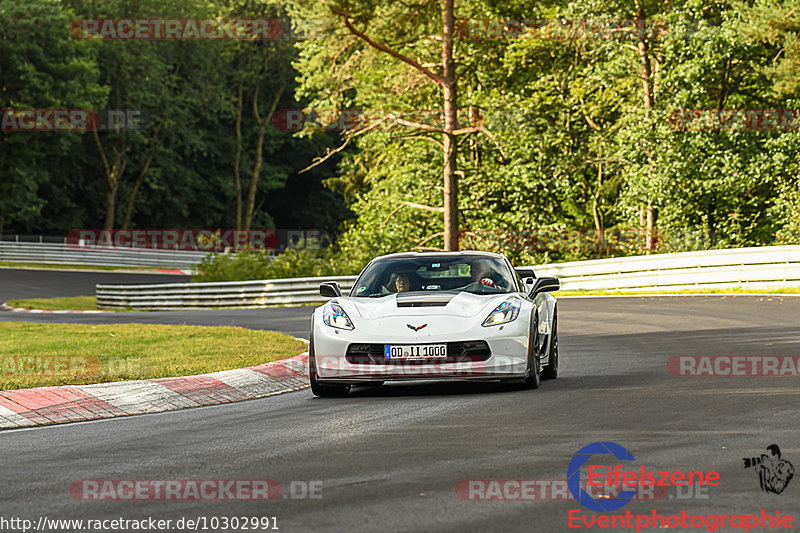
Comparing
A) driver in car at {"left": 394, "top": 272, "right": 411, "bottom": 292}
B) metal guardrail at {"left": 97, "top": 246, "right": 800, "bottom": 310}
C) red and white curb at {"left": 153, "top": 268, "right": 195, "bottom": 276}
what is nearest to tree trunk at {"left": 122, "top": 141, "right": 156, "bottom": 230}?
red and white curb at {"left": 153, "top": 268, "right": 195, "bottom": 276}

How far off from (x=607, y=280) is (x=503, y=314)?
67.4ft

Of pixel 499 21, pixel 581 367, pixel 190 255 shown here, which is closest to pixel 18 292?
pixel 190 255

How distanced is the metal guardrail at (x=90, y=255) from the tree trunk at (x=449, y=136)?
77.5ft

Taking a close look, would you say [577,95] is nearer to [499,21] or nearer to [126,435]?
[499,21]

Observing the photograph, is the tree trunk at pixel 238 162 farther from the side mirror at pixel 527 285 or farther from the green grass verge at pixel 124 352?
the side mirror at pixel 527 285

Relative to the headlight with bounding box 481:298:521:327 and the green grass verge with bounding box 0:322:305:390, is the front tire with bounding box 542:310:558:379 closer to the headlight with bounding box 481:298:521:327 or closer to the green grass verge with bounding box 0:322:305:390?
the headlight with bounding box 481:298:521:327

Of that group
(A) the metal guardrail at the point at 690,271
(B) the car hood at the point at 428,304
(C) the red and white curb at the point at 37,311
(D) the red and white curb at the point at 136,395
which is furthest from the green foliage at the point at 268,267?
(B) the car hood at the point at 428,304

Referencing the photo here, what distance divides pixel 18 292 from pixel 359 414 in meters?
35.8

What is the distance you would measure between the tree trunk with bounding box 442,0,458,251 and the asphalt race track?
24231mm

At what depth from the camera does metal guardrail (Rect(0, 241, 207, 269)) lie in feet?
→ 192

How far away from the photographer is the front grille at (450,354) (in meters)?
10.7

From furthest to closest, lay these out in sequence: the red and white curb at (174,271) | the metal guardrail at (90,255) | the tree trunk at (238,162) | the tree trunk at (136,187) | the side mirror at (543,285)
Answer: the tree trunk at (238,162), the tree trunk at (136,187), the metal guardrail at (90,255), the red and white curb at (174,271), the side mirror at (543,285)

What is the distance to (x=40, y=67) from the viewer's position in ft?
209

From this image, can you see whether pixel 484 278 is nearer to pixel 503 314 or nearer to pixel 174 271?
pixel 503 314
